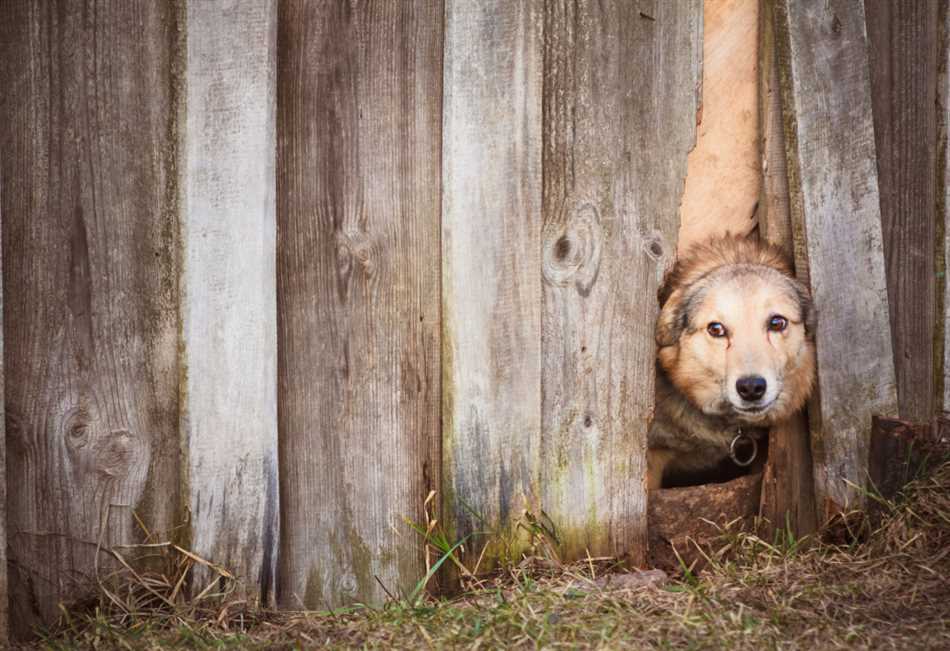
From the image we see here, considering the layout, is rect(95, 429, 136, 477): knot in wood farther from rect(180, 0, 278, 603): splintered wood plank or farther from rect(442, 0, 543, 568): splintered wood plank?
rect(442, 0, 543, 568): splintered wood plank

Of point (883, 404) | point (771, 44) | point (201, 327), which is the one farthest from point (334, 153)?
point (883, 404)

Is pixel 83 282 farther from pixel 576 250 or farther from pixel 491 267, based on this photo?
pixel 576 250

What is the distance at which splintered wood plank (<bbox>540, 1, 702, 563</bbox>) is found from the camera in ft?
10.3

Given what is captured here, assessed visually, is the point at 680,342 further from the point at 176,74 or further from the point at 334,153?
the point at 176,74

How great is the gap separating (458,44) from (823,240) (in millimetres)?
1575

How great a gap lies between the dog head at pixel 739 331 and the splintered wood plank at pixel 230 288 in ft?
5.08

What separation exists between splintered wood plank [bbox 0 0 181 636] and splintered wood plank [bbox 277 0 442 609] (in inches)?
16.0

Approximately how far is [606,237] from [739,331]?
2.87ft

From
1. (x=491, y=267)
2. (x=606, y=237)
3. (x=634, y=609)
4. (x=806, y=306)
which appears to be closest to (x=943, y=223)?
(x=806, y=306)

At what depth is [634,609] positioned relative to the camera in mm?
2779

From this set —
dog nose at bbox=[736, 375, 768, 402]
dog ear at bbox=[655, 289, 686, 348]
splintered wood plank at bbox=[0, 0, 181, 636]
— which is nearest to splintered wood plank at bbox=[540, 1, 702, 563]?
dog ear at bbox=[655, 289, 686, 348]

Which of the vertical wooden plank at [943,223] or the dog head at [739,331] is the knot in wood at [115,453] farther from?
the vertical wooden plank at [943,223]

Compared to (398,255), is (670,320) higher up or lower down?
lower down

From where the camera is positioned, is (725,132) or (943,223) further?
(725,132)
